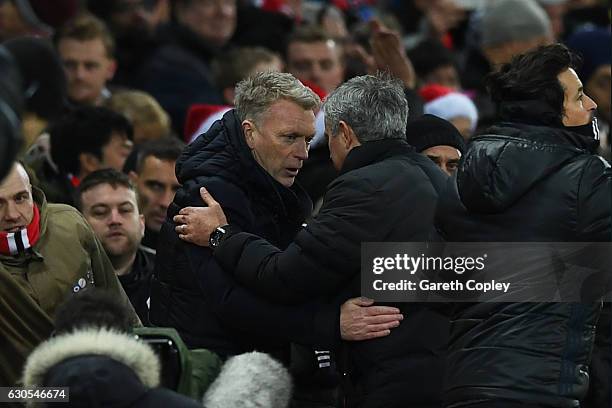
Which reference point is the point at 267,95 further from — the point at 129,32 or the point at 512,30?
the point at 129,32

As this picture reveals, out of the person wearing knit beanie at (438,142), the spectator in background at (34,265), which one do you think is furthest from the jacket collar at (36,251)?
the person wearing knit beanie at (438,142)

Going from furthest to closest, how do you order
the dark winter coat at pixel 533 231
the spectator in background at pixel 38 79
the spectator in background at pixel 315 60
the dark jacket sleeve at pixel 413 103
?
the spectator in background at pixel 315 60
the dark jacket sleeve at pixel 413 103
the spectator in background at pixel 38 79
the dark winter coat at pixel 533 231

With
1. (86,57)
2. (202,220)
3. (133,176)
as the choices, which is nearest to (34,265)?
(202,220)

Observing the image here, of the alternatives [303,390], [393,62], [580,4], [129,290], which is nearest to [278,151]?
[303,390]

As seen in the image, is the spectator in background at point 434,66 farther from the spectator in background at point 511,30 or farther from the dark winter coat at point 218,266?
the dark winter coat at point 218,266

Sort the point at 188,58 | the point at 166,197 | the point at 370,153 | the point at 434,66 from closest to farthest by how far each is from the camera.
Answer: the point at 370,153, the point at 166,197, the point at 188,58, the point at 434,66

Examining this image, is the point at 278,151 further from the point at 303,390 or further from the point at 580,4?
the point at 580,4

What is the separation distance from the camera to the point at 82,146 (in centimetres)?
794

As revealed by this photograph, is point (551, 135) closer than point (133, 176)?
Yes

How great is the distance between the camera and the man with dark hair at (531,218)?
4926 mm

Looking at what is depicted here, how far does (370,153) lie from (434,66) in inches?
201

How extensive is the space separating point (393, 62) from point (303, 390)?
2.98m

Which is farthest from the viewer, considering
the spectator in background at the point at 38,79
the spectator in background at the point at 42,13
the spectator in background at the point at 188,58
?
the spectator in background at the point at 188,58

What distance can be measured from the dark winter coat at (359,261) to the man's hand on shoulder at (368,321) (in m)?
0.03
